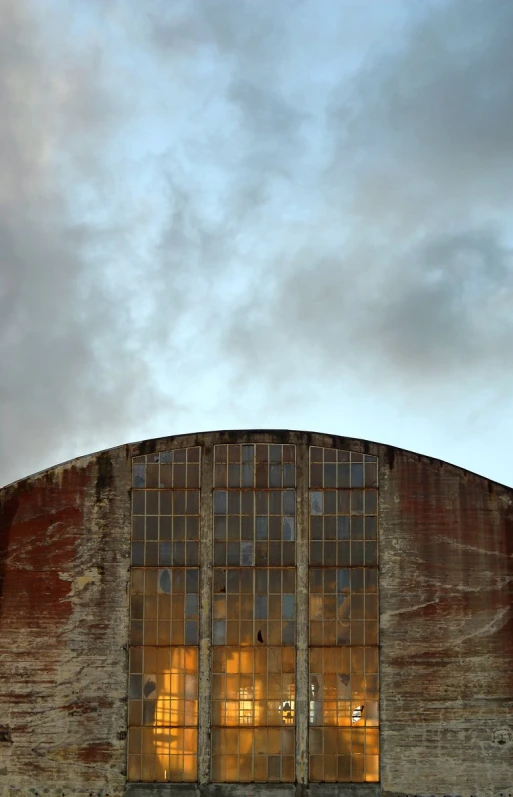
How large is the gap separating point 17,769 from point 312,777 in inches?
346

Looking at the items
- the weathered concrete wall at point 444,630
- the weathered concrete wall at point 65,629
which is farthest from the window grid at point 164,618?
the weathered concrete wall at point 444,630

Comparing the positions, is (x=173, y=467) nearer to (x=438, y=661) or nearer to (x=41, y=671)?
(x=41, y=671)

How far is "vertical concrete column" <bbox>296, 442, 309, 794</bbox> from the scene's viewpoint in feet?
100

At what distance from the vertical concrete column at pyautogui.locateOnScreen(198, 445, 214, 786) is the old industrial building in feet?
0.19

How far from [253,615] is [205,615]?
1.45 m

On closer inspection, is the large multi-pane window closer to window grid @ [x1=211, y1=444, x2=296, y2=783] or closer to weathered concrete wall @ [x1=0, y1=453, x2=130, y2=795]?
window grid @ [x1=211, y1=444, x2=296, y2=783]

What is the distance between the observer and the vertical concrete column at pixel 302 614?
30.6 metres

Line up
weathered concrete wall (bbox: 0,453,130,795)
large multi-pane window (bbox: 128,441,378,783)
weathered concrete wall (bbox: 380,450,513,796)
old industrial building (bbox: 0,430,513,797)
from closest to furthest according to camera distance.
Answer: weathered concrete wall (bbox: 380,450,513,796) → old industrial building (bbox: 0,430,513,797) → large multi-pane window (bbox: 128,441,378,783) → weathered concrete wall (bbox: 0,453,130,795)

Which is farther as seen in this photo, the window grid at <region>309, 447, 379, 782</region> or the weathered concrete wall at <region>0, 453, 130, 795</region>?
the weathered concrete wall at <region>0, 453, 130, 795</region>

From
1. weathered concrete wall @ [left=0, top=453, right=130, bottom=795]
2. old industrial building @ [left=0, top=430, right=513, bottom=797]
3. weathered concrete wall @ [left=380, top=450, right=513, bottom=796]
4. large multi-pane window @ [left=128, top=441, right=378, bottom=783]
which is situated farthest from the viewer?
weathered concrete wall @ [left=0, top=453, right=130, bottom=795]

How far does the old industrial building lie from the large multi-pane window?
58 millimetres

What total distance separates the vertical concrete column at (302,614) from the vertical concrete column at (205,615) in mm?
2649

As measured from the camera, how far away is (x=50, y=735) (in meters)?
31.0

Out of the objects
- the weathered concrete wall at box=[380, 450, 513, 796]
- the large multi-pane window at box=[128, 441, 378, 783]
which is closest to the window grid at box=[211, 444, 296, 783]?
the large multi-pane window at box=[128, 441, 378, 783]
